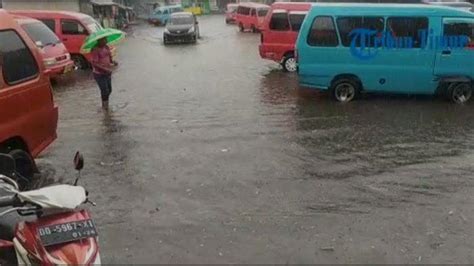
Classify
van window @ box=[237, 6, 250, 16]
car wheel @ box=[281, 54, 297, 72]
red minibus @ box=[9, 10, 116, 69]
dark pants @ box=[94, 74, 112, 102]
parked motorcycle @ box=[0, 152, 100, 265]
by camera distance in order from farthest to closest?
1. van window @ box=[237, 6, 250, 16]
2. red minibus @ box=[9, 10, 116, 69]
3. car wheel @ box=[281, 54, 297, 72]
4. dark pants @ box=[94, 74, 112, 102]
5. parked motorcycle @ box=[0, 152, 100, 265]

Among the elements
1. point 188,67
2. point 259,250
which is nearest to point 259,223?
point 259,250

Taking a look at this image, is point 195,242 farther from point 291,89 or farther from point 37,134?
point 291,89

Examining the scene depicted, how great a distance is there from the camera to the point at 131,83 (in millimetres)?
14648

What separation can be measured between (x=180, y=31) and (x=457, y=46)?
18.6 meters

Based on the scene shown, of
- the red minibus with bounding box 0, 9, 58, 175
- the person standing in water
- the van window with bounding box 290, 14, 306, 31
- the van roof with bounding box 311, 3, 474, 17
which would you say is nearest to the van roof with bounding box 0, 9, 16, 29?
the red minibus with bounding box 0, 9, 58, 175

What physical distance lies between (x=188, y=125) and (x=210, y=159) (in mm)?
2160

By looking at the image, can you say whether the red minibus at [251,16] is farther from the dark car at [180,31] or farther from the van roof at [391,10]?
the van roof at [391,10]

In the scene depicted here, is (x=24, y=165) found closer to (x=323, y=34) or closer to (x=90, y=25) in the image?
(x=323, y=34)

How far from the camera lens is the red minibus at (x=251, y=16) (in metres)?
33.7

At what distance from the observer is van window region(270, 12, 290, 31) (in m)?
15.7

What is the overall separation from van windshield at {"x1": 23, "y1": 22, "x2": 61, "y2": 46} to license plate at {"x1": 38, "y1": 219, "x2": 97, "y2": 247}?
39.7 ft

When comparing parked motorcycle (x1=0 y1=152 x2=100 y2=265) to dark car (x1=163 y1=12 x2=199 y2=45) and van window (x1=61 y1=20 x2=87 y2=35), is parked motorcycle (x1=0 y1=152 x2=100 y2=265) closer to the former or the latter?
van window (x1=61 y1=20 x2=87 y2=35)

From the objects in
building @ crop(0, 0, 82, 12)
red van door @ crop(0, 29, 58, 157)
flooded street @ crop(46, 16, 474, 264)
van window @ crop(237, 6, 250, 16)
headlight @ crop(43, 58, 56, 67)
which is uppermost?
building @ crop(0, 0, 82, 12)

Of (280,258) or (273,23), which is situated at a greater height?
(273,23)
